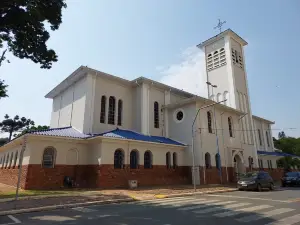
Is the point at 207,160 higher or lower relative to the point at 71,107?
lower

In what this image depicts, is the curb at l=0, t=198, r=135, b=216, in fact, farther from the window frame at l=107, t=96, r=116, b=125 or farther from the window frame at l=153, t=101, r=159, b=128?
the window frame at l=153, t=101, r=159, b=128

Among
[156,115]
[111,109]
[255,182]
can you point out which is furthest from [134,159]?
[255,182]

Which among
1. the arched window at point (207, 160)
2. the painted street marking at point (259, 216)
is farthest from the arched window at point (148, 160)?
the painted street marking at point (259, 216)

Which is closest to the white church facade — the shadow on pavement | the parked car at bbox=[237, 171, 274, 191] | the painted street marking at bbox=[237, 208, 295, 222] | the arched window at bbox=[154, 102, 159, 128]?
the arched window at bbox=[154, 102, 159, 128]

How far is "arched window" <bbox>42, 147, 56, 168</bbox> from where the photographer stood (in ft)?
58.2

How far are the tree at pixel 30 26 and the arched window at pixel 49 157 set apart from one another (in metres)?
6.66

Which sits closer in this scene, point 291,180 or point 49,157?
point 49,157

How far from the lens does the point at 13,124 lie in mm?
57250

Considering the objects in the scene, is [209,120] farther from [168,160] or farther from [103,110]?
[103,110]

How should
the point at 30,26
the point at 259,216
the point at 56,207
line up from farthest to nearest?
the point at 30,26 → the point at 56,207 → the point at 259,216

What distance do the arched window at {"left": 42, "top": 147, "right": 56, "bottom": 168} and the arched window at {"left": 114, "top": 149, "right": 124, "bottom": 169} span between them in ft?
15.9

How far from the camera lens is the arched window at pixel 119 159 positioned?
19086 millimetres

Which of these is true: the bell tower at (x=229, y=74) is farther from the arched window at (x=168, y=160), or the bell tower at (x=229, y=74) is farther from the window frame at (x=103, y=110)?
the window frame at (x=103, y=110)

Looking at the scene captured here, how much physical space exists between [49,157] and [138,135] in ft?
→ 26.5
